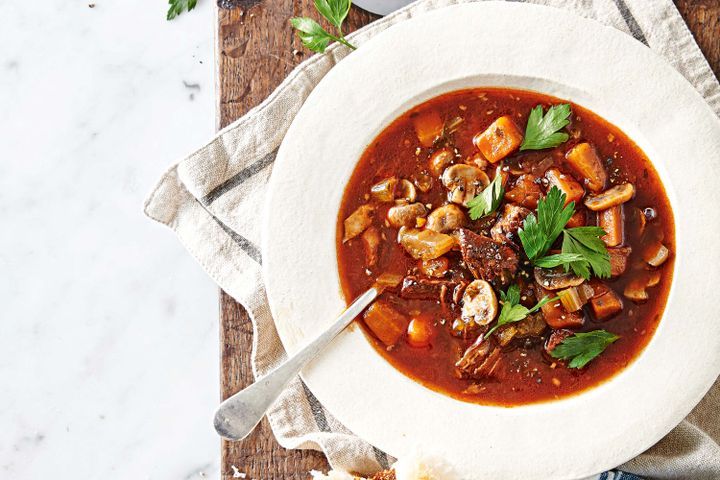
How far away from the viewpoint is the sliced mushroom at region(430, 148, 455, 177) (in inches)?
121

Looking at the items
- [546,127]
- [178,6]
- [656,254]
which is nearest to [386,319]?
[546,127]

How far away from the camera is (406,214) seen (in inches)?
120

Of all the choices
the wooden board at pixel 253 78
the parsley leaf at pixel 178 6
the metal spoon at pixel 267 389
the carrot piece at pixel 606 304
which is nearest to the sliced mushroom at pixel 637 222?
the carrot piece at pixel 606 304

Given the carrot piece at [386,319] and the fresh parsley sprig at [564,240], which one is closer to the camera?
the fresh parsley sprig at [564,240]

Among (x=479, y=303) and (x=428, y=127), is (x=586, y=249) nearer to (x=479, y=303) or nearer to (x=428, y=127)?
(x=479, y=303)

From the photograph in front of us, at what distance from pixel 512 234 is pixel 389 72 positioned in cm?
84

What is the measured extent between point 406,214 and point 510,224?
42cm

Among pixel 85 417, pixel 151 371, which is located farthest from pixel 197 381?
pixel 85 417

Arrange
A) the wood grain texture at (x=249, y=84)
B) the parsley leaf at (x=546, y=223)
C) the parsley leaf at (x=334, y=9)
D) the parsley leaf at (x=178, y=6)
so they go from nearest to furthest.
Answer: the parsley leaf at (x=546, y=223) < the parsley leaf at (x=334, y=9) < the wood grain texture at (x=249, y=84) < the parsley leaf at (x=178, y=6)

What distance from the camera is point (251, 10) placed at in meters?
3.50

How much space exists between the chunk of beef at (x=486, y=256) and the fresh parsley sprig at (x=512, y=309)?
0.23 feet

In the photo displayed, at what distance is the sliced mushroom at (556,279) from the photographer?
301cm

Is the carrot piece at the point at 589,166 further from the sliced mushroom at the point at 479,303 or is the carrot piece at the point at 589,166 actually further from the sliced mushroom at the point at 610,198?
the sliced mushroom at the point at 479,303

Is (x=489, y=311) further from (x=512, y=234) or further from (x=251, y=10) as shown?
(x=251, y=10)
